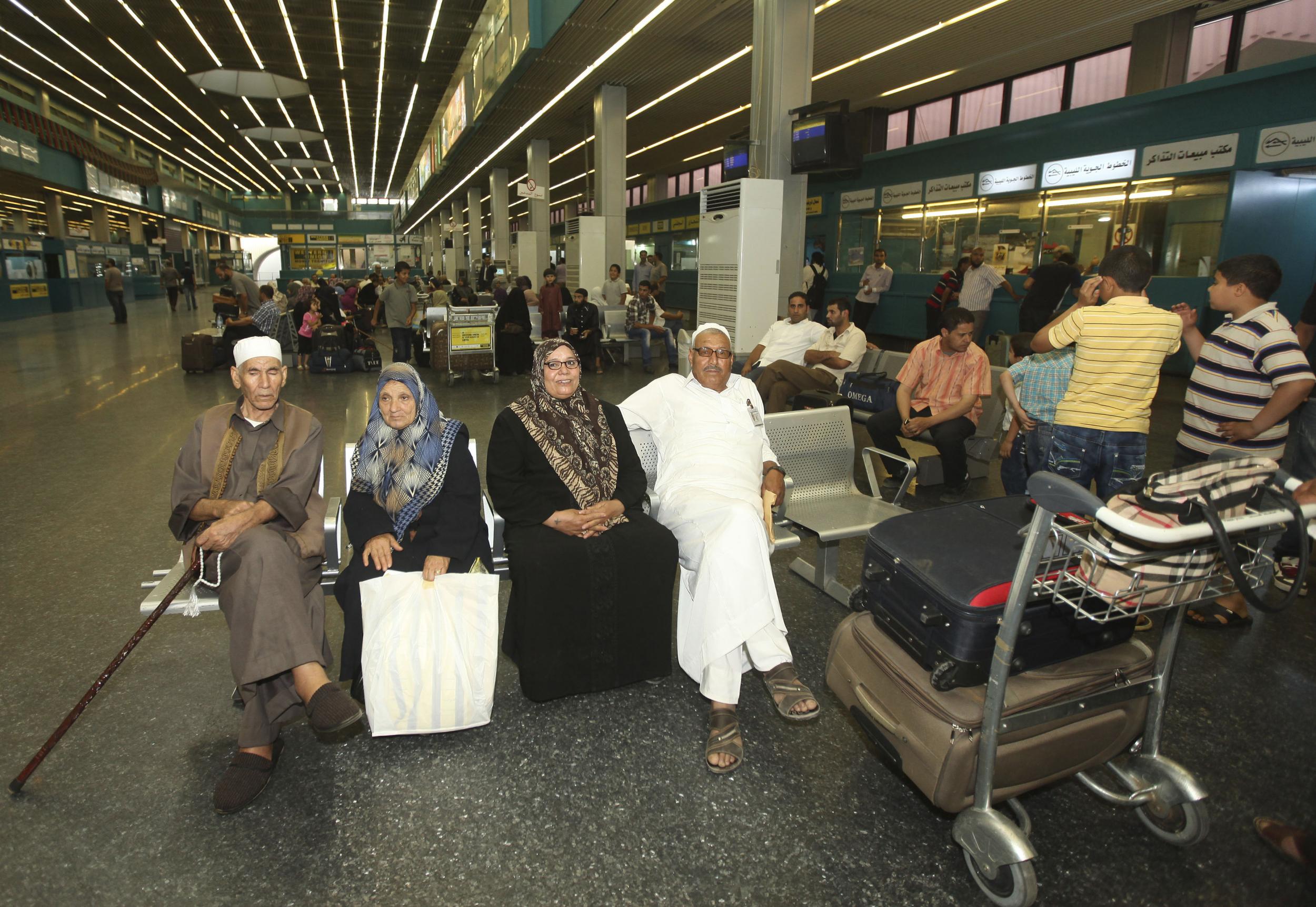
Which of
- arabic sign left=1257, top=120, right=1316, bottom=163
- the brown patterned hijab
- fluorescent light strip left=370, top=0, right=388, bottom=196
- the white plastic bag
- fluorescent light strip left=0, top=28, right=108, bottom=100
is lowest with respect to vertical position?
the white plastic bag

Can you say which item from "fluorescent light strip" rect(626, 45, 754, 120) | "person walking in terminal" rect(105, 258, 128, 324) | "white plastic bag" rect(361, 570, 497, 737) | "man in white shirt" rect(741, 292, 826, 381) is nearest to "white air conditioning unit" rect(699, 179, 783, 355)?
"man in white shirt" rect(741, 292, 826, 381)

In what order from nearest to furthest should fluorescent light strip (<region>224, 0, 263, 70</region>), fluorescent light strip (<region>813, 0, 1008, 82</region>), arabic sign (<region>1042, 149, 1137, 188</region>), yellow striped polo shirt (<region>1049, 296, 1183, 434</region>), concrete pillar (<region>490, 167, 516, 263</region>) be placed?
yellow striped polo shirt (<region>1049, 296, 1183, 434</region>) < fluorescent light strip (<region>813, 0, 1008, 82</region>) < arabic sign (<region>1042, 149, 1137, 188</region>) < fluorescent light strip (<region>224, 0, 263, 70</region>) < concrete pillar (<region>490, 167, 516, 263</region>)

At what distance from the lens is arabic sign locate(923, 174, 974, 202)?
46.3 ft

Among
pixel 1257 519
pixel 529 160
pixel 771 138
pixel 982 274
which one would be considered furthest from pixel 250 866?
pixel 529 160

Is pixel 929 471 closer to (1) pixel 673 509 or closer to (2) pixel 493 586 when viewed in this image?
(1) pixel 673 509

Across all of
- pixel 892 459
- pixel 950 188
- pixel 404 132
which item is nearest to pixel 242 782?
pixel 892 459

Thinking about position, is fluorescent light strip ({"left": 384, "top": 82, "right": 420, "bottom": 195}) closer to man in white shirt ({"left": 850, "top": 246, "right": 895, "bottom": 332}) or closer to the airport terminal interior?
the airport terminal interior

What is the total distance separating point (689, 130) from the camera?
70.0ft

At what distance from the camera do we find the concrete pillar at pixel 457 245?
37656 millimetres

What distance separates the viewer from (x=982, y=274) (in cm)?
1225

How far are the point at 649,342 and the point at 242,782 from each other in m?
10.5

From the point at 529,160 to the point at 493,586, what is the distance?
66.1 ft

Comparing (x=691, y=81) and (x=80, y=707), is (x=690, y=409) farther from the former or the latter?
(x=691, y=81)

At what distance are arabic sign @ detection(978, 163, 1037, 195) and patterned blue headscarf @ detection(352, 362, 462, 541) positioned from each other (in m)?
13.2
